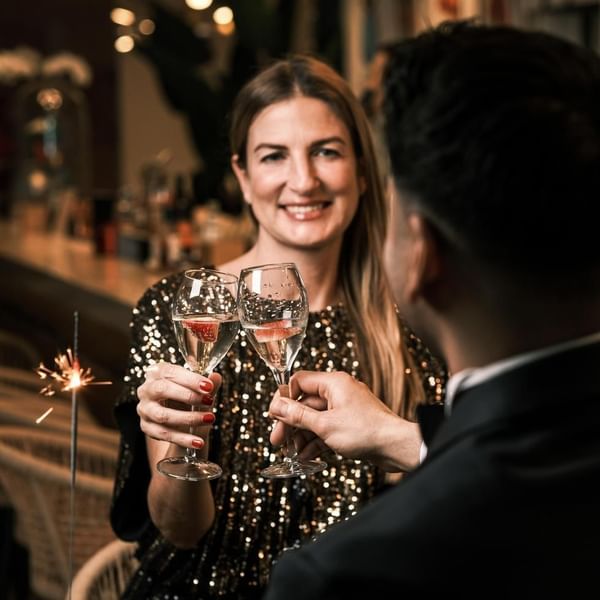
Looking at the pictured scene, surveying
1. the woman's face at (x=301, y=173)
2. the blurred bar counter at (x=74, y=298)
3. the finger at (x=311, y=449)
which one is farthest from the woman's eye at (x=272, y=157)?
the blurred bar counter at (x=74, y=298)

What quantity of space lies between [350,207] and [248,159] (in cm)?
22

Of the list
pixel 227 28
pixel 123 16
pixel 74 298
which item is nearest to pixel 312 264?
pixel 74 298

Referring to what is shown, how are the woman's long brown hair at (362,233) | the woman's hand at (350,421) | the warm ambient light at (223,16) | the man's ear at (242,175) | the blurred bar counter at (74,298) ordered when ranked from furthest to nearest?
the warm ambient light at (223,16)
the blurred bar counter at (74,298)
the man's ear at (242,175)
the woman's long brown hair at (362,233)
the woman's hand at (350,421)

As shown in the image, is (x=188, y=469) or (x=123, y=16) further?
(x=123, y=16)

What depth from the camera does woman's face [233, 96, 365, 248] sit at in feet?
7.44

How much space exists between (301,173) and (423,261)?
1.22m

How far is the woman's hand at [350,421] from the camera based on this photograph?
163cm

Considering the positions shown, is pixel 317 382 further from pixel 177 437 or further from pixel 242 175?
pixel 242 175

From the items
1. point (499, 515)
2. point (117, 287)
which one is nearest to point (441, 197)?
point (499, 515)

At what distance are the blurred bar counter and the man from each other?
7.75 ft

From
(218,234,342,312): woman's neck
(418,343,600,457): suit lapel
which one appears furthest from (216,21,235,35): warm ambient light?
(418,343,600,457): suit lapel

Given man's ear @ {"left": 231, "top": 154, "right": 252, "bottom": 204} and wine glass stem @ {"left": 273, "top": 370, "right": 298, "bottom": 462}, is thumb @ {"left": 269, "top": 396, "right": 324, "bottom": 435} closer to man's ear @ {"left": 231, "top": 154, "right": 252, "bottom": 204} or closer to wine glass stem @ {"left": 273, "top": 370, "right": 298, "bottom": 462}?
wine glass stem @ {"left": 273, "top": 370, "right": 298, "bottom": 462}

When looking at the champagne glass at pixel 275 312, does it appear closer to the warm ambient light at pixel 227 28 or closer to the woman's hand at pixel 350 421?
the woman's hand at pixel 350 421

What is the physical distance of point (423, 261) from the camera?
1.07 metres
